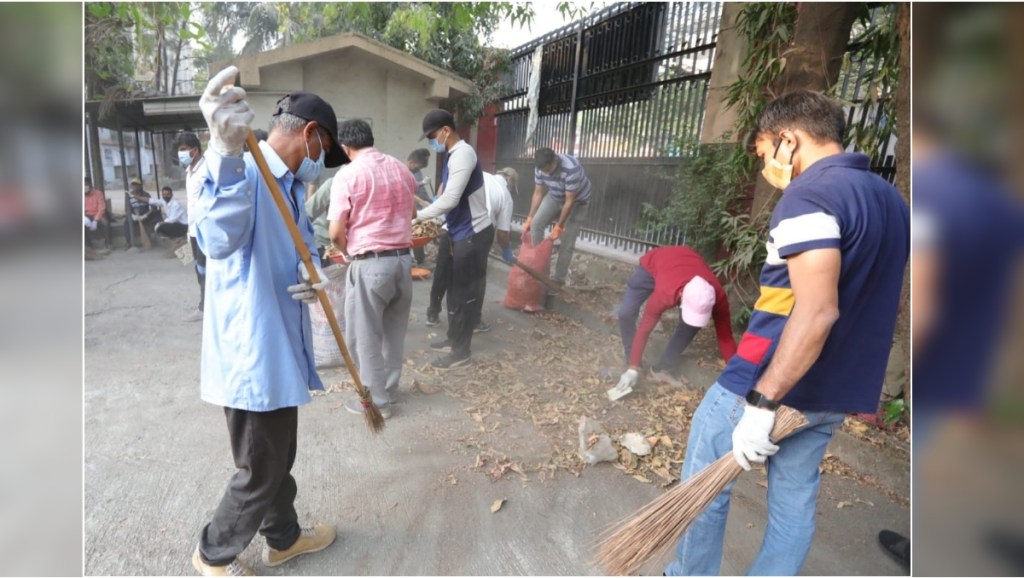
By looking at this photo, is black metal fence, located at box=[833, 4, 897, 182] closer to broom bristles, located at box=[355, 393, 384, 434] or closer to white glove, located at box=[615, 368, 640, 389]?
white glove, located at box=[615, 368, 640, 389]

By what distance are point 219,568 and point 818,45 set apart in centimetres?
369

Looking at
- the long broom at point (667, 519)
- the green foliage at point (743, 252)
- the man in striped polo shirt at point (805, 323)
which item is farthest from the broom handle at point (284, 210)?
the green foliage at point (743, 252)

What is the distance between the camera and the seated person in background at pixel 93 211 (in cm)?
195

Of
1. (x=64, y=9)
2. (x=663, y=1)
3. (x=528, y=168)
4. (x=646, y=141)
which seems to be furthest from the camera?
(x=528, y=168)

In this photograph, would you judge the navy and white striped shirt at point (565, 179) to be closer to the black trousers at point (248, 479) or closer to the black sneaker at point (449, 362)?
the black sneaker at point (449, 362)

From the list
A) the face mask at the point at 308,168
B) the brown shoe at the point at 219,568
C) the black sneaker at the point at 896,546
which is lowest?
the brown shoe at the point at 219,568

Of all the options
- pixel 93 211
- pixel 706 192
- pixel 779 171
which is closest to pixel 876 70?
pixel 706 192

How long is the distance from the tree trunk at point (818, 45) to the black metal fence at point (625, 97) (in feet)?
2.26

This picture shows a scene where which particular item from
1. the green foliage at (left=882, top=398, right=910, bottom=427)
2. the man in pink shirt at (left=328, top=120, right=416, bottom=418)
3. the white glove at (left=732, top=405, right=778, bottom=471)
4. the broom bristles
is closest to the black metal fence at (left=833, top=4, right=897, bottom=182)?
the green foliage at (left=882, top=398, right=910, bottom=427)

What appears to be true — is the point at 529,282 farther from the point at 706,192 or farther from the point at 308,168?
the point at 308,168

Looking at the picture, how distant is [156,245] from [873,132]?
13.0 ft

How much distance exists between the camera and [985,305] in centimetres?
102

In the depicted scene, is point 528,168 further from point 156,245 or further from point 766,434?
point 766,434

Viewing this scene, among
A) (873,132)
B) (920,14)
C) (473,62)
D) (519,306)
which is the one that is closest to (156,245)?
(473,62)
